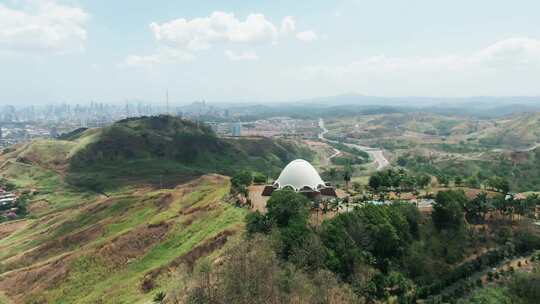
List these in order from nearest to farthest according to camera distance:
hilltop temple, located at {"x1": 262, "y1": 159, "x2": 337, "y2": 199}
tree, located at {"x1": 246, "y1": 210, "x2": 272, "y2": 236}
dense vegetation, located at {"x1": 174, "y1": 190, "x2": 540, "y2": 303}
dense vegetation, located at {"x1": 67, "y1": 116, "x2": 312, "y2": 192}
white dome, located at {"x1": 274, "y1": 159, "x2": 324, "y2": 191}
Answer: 1. dense vegetation, located at {"x1": 174, "y1": 190, "x2": 540, "y2": 303}
2. tree, located at {"x1": 246, "y1": 210, "x2": 272, "y2": 236}
3. hilltop temple, located at {"x1": 262, "y1": 159, "x2": 337, "y2": 199}
4. white dome, located at {"x1": 274, "y1": 159, "x2": 324, "y2": 191}
5. dense vegetation, located at {"x1": 67, "y1": 116, "x2": 312, "y2": 192}

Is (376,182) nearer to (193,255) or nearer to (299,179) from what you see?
(299,179)

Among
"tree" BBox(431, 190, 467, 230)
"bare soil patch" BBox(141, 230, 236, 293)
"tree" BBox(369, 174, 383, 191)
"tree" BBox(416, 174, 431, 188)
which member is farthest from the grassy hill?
"tree" BBox(416, 174, 431, 188)

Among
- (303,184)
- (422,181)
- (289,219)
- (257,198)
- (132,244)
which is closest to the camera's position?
(289,219)

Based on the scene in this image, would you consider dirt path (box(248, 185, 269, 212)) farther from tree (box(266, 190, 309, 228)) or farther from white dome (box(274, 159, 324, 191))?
tree (box(266, 190, 309, 228))

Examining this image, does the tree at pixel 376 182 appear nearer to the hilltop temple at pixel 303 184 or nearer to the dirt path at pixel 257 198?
the hilltop temple at pixel 303 184

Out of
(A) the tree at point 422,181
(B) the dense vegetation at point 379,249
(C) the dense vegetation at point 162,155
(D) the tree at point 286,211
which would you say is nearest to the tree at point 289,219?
(D) the tree at point 286,211

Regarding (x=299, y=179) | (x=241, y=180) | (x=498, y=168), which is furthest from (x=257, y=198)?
(x=498, y=168)

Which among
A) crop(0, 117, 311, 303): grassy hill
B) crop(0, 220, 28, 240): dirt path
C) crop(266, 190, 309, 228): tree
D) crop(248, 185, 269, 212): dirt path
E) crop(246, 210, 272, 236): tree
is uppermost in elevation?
crop(266, 190, 309, 228): tree
